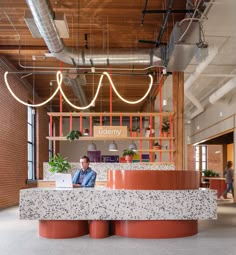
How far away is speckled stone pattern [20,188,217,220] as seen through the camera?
591 centimetres

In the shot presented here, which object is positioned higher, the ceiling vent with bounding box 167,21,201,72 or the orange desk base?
the ceiling vent with bounding box 167,21,201,72

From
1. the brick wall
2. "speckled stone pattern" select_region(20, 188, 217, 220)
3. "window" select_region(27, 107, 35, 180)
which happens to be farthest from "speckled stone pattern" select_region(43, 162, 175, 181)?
"window" select_region(27, 107, 35, 180)

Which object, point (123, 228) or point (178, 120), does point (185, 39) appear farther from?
point (123, 228)

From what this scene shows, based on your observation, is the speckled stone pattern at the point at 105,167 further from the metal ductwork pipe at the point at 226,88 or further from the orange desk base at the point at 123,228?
the metal ductwork pipe at the point at 226,88

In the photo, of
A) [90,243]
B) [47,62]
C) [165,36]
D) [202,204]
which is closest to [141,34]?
[165,36]

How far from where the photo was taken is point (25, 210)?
591 cm

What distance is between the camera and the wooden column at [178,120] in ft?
31.4

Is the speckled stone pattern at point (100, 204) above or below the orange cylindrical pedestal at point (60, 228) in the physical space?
above

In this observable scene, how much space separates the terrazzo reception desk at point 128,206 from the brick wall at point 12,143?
5.79 m

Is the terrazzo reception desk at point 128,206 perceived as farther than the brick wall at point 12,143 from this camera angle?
No

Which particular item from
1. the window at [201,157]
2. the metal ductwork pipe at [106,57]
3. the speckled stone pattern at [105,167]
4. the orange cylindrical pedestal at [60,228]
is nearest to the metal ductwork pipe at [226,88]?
the metal ductwork pipe at [106,57]

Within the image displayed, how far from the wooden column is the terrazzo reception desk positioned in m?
3.28

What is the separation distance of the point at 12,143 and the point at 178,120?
555 cm

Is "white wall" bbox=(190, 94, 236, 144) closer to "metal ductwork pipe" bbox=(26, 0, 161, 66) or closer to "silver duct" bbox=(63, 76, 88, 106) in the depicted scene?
"silver duct" bbox=(63, 76, 88, 106)
